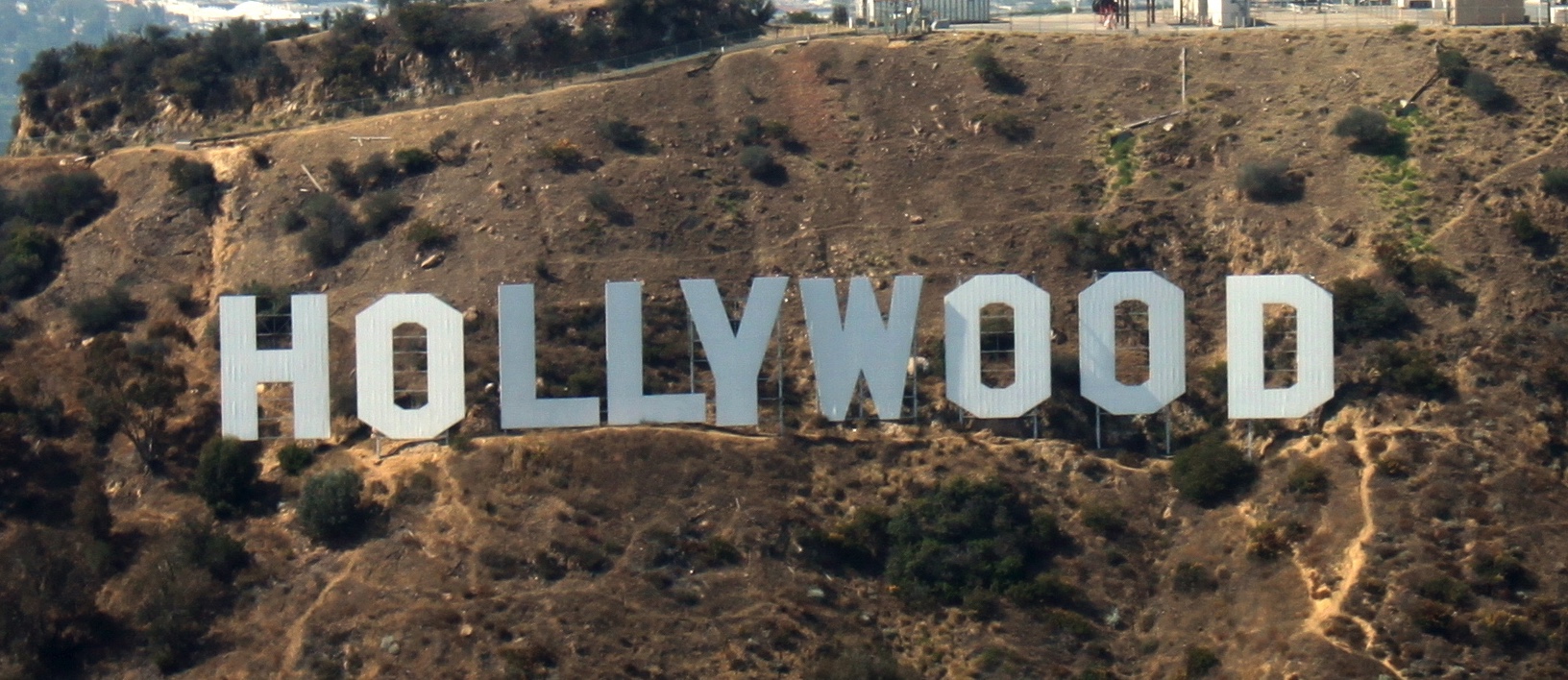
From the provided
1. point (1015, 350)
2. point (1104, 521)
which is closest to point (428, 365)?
point (1015, 350)

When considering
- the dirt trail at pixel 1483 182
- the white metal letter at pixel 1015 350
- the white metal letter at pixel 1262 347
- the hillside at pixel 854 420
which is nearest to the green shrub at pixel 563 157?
the hillside at pixel 854 420

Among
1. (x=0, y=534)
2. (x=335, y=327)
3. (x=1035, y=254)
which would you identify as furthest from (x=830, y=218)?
(x=0, y=534)

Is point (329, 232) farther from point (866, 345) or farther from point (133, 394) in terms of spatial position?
point (866, 345)

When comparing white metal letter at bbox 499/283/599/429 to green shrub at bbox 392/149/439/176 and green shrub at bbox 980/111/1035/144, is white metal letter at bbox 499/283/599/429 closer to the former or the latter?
green shrub at bbox 392/149/439/176

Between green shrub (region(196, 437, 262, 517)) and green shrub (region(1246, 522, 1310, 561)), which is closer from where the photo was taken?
green shrub (region(1246, 522, 1310, 561))

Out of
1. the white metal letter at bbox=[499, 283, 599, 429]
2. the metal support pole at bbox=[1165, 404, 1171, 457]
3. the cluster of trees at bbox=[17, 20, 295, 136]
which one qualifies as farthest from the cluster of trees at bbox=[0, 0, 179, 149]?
the metal support pole at bbox=[1165, 404, 1171, 457]

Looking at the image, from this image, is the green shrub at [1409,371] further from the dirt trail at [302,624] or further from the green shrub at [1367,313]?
the dirt trail at [302,624]

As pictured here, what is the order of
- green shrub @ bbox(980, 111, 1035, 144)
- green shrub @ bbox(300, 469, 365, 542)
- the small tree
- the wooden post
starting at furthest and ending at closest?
1. the wooden post
2. green shrub @ bbox(980, 111, 1035, 144)
3. the small tree
4. green shrub @ bbox(300, 469, 365, 542)
